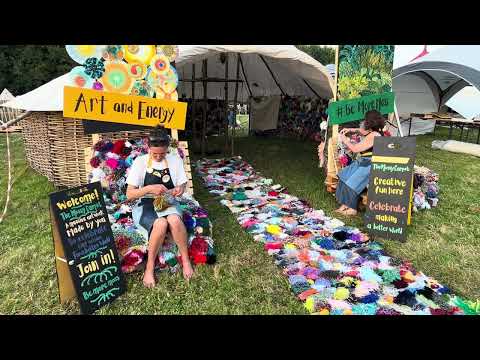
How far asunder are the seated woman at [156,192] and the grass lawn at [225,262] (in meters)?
0.29

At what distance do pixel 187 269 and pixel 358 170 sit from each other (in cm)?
284

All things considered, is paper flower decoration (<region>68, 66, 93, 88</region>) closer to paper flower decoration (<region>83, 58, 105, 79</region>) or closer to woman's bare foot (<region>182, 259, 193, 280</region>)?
paper flower decoration (<region>83, 58, 105, 79</region>)

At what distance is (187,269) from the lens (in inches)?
139

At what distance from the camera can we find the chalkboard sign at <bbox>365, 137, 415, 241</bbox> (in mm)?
4305

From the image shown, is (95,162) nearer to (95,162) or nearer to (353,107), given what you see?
(95,162)

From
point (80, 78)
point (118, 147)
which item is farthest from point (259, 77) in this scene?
point (80, 78)

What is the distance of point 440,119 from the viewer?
11.7m

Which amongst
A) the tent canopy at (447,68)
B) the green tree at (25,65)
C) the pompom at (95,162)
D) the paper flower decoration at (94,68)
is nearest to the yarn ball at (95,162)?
the pompom at (95,162)

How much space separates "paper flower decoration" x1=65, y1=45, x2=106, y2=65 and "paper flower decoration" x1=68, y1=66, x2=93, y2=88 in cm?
10

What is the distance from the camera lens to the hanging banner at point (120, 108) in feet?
13.1

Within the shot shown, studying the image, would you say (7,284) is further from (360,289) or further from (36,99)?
(36,99)

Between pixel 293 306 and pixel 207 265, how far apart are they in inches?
40.8

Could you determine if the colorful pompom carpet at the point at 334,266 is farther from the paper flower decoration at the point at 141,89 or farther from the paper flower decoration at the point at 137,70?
the paper flower decoration at the point at 137,70

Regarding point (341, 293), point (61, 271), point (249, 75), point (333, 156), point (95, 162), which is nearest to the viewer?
point (61, 271)
